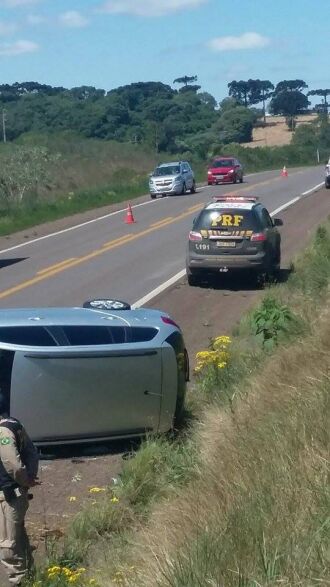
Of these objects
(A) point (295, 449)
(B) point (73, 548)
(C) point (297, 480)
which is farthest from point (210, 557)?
(B) point (73, 548)

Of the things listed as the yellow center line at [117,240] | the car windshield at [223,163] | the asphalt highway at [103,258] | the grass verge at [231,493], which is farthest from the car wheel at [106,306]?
the car windshield at [223,163]

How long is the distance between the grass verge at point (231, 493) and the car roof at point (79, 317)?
40.0 inches

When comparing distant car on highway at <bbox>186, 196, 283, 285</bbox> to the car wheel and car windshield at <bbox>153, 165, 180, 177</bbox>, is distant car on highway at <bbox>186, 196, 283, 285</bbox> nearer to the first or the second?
the car wheel

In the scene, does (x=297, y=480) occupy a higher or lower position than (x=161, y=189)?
higher

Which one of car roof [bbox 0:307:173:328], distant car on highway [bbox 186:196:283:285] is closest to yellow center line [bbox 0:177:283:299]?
distant car on highway [bbox 186:196:283:285]

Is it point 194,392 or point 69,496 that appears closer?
point 69,496

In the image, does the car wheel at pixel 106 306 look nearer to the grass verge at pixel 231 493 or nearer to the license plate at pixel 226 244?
the grass verge at pixel 231 493

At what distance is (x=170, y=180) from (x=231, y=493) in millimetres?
42044

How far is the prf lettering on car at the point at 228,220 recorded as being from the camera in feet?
72.1

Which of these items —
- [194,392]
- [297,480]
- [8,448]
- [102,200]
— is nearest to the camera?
[297,480]

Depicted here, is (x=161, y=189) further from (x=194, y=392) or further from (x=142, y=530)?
(x=142, y=530)

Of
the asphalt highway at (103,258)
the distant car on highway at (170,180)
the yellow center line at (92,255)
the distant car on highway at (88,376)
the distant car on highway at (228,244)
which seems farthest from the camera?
the distant car on highway at (170,180)

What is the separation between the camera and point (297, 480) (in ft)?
21.7

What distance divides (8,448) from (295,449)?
1760mm
